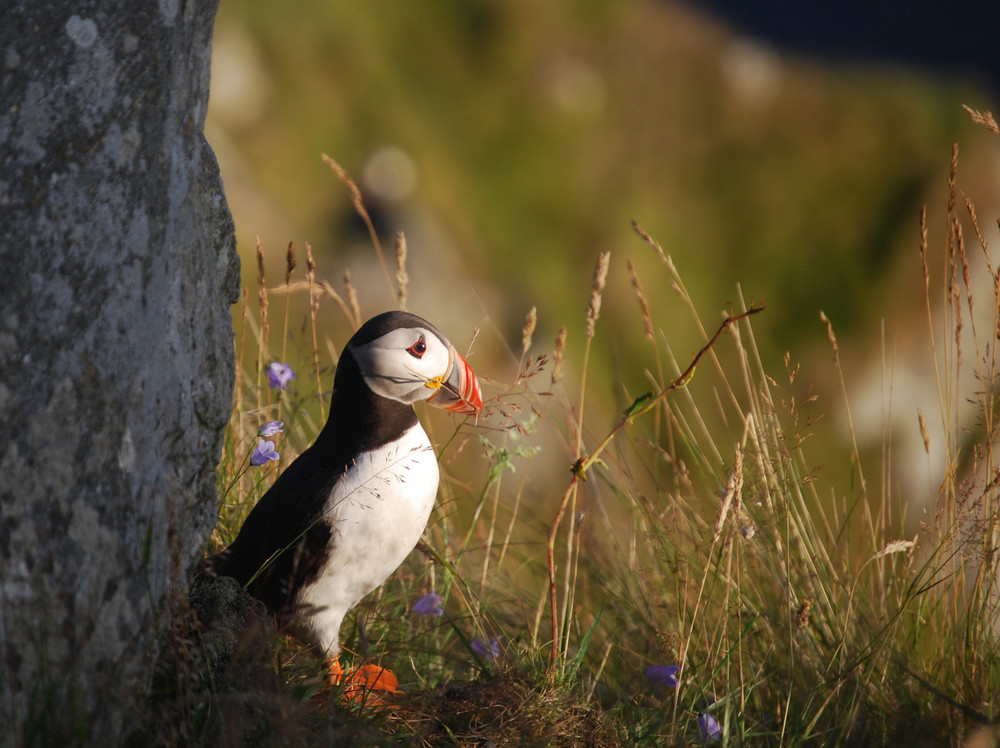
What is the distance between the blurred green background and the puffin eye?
23.5 feet

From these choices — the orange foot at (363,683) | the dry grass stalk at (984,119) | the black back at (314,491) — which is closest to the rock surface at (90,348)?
the black back at (314,491)

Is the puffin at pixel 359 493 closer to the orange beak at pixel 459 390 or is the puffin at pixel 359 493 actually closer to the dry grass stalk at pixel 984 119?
the orange beak at pixel 459 390

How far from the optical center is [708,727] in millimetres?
2150

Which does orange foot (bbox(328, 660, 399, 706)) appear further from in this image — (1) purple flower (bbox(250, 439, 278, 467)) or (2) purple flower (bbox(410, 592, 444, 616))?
(1) purple flower (bbox(250, 439, 278, 467))

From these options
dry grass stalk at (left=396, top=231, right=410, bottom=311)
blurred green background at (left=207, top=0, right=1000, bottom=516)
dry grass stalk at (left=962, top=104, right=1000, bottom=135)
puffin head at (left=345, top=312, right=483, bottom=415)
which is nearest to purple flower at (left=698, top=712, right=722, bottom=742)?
puffin head at (left=345, top=312, right=483, bottom=415)

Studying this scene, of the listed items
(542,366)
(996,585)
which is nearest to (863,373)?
(996,585)

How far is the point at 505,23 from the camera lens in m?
14.0

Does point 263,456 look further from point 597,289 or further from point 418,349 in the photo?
point 597,289

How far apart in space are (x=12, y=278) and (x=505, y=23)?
1358cm

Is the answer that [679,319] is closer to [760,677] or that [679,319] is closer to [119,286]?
[760,677]

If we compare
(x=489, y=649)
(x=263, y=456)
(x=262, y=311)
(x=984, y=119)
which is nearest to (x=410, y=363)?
(x=263, y=456)

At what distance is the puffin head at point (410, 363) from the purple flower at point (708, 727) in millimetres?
996

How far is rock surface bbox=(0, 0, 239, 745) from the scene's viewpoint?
5.34 feet

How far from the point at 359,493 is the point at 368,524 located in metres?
0.09
